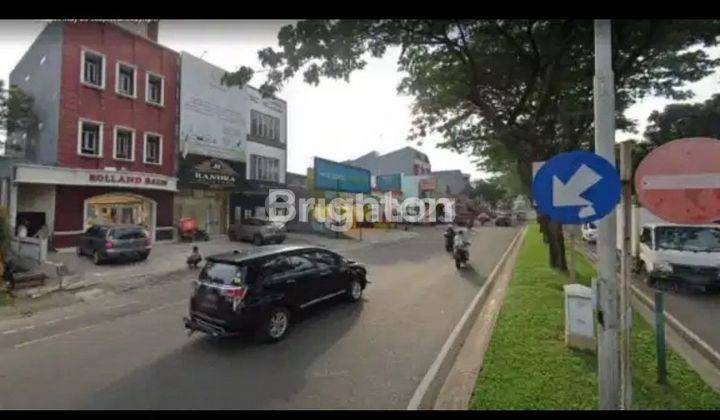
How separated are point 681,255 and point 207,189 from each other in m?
21.8

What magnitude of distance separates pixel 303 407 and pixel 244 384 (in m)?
1.06

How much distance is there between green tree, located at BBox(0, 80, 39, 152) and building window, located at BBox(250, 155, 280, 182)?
448 inches

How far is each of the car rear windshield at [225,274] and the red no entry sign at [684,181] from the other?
5643mm

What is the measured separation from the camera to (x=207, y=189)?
24156mm

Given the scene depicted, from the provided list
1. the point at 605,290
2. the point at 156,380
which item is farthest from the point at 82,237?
the point at 605,290

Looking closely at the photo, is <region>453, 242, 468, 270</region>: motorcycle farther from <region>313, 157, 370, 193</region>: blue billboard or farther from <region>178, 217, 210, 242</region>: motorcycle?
<region>313, 157, 370, 193</region>: blue billboard

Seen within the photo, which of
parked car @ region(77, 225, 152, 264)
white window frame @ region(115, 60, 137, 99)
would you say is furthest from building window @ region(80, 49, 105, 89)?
parked car @ region(77, 225, 152, 264)

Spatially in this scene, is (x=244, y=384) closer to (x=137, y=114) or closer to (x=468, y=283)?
(x=468, y=283)

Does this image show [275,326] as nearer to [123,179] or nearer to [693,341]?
[693,341]

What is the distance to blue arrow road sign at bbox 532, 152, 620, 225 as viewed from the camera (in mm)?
3611

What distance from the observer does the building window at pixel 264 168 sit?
90.0ft

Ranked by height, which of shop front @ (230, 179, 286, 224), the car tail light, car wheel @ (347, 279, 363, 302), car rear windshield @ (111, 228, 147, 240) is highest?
shop front @ (230, 179, 286, 224)

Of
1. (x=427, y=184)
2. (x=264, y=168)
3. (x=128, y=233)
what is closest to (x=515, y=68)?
(x=128, y=233)

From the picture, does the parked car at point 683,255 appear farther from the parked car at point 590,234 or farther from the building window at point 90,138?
the building window at point 90,138
